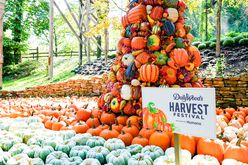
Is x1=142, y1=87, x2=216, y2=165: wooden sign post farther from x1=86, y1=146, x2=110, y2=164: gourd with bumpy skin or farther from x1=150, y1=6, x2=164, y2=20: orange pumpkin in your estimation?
x1=150, y1=6, x2=164, y2=20: orange pumpkin

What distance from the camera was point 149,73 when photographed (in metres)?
3.18

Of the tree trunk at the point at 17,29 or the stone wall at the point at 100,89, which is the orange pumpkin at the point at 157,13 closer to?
the stone wall at the point at 100,89

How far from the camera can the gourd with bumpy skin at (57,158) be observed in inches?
85.0

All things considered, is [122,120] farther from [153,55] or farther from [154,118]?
[154,118]

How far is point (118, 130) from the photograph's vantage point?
123 inches

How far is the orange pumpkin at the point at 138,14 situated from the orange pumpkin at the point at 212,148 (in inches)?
64.5

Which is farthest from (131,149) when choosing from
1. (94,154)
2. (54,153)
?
(54,153)

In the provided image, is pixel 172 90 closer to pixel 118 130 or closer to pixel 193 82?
pixel 118 130

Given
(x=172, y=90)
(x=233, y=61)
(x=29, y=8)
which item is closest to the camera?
(x=172, y=90)

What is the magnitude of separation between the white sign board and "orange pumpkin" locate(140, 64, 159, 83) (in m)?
1.29

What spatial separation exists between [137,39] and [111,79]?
0.62 m

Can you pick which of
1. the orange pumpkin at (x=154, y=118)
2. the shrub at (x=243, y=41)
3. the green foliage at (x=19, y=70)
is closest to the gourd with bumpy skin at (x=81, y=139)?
the orange pumpkin at (x=154, y=118)

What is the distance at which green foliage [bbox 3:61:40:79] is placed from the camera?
19625 mm

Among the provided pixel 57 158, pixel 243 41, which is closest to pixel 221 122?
pixel 57 158
